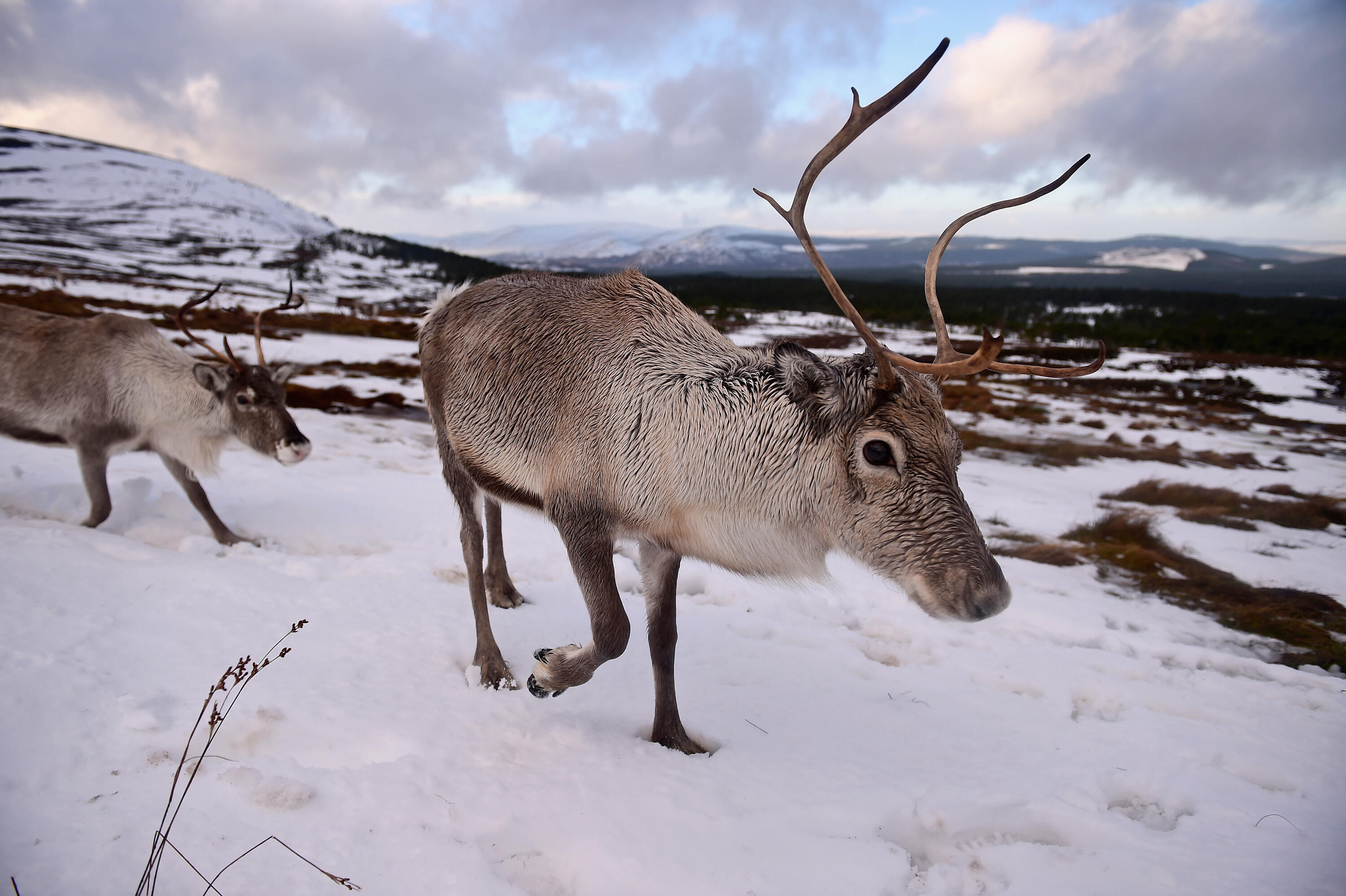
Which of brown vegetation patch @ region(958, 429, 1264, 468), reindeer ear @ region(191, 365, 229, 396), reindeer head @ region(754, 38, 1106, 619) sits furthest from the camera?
brown vegetation patch @ region(958, 429, 1264, 468)

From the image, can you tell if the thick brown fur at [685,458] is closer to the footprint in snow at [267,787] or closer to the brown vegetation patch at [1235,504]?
the footprint in snow at [267,787]

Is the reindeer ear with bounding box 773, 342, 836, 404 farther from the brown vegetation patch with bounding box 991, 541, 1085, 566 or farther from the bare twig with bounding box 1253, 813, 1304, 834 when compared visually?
the brown vegetation patch with bounding box 991, 541, 1085, 566

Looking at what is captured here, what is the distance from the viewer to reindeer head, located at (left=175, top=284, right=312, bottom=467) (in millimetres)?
5699

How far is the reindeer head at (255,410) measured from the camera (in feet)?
18.7

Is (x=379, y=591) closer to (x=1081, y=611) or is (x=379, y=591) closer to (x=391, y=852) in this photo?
(x=391, y=852)

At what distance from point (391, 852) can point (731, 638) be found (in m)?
2.55

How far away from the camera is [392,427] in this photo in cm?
1077

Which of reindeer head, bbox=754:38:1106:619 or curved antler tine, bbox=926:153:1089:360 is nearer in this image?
reindeer head, bbox=754:38:1106:619

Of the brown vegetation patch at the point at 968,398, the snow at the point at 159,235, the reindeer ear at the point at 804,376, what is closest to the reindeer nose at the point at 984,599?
the reindeer ear at the point at 804,376

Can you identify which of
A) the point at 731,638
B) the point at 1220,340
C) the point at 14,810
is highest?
the point at 1220,340

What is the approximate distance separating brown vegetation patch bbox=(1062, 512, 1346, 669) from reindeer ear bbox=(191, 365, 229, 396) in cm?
868

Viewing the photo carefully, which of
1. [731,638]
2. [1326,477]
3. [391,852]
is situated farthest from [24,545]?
[1326,477]

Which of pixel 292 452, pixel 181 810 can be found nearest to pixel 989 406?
pixel 292 452

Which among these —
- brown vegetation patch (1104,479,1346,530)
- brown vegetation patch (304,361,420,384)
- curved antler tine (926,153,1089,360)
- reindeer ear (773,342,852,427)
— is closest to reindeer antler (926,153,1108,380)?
curved antler tine (926,153,1089,360)
